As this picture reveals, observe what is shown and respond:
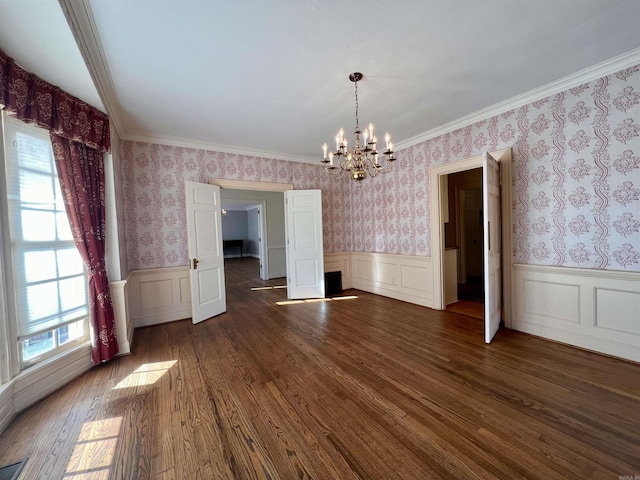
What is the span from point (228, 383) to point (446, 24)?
3.26m

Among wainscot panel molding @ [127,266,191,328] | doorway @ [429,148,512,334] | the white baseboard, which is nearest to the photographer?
the white baseboard

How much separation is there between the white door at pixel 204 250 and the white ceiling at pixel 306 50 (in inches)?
43.7

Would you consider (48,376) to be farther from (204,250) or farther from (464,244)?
(464,244)

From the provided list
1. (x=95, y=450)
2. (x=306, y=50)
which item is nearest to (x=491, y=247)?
(x=306, y=50)

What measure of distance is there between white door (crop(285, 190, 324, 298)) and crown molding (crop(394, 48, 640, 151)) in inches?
89.1

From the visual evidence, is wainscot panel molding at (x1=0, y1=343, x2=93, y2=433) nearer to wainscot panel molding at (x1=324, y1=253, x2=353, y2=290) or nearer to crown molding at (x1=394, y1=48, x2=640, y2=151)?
wainscot panel molding at (x1=324, y1=253, x2=353, y2=290)

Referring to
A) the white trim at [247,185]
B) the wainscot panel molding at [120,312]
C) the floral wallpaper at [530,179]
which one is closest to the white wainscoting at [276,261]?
the white trim at [247,185]

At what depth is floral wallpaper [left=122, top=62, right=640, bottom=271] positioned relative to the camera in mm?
2385

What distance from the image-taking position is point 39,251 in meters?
2.14

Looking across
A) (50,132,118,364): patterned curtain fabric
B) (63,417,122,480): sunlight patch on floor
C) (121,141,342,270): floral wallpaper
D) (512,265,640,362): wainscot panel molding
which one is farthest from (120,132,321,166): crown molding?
(512,265,640,362): wainscot panel molding

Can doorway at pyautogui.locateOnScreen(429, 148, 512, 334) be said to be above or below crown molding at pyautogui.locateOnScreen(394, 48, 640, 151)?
below

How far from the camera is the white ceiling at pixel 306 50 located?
5.45 feet

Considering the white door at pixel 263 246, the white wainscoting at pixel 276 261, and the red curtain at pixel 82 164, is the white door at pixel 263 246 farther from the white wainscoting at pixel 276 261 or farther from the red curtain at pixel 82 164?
the red curtain at pixel 82 164

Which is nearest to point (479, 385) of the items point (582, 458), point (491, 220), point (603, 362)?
point (582, 458)
